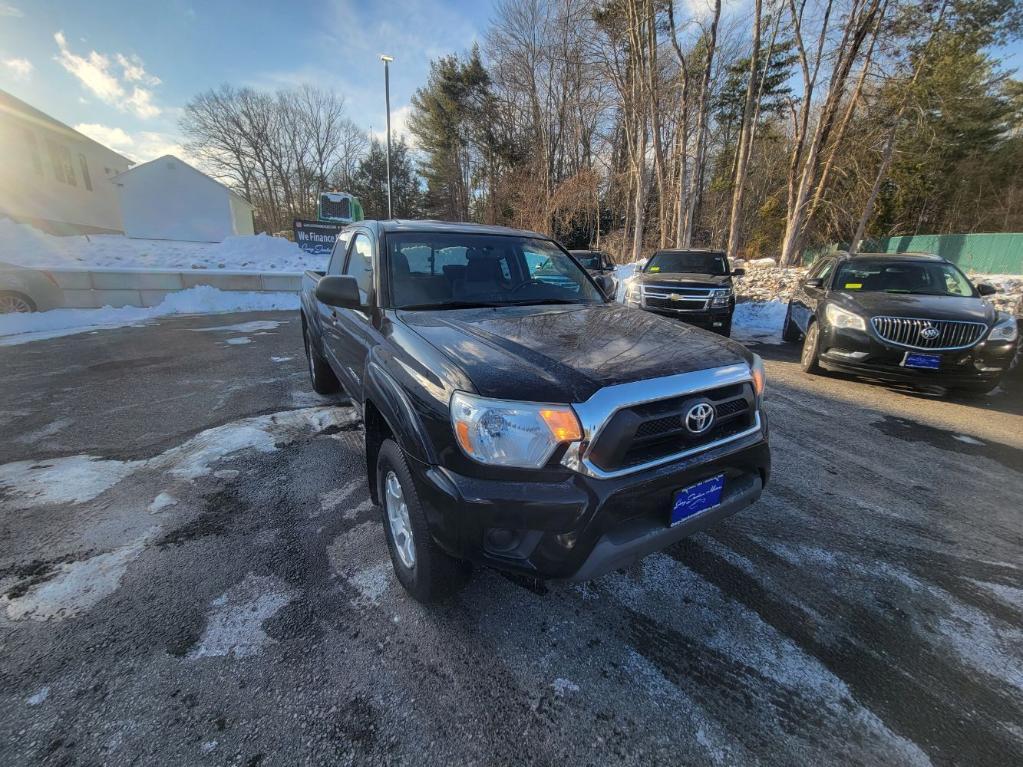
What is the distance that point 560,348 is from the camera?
1.94m

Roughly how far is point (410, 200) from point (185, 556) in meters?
41.4

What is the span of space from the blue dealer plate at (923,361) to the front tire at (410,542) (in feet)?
17.9

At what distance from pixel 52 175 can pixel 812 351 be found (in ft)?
119

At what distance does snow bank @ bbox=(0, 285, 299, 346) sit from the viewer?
7.61 meters

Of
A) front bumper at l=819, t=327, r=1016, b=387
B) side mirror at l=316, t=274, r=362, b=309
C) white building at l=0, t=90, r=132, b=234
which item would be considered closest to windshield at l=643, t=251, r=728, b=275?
front bumper at l=819, t=327, r=1016, b=387

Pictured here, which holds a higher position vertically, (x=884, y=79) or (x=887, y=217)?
(x=884, y=79)

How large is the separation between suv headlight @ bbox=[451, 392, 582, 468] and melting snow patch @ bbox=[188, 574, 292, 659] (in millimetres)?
1307

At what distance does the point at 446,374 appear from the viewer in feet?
5.71

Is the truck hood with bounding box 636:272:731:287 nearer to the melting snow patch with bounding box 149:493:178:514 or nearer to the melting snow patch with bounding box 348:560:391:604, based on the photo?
the melting snow patch with bounding box 348:560:391:604

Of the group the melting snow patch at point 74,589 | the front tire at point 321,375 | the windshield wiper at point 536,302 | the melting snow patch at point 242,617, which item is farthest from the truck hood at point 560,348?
the front tire at point 321,375

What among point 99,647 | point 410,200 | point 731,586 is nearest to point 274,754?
point 99,647

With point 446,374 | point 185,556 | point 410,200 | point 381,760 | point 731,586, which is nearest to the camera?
point 381,760

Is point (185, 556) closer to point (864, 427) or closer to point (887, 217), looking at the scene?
point (864, 427)

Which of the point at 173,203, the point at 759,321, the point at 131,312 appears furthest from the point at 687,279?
the point at 173,203
